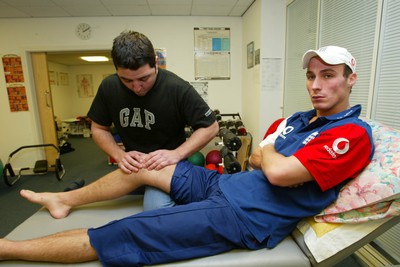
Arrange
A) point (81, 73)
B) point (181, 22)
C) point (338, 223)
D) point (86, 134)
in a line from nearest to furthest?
point (338, 223)
point (181, 22)
point (86, 134)
point (81, 73)

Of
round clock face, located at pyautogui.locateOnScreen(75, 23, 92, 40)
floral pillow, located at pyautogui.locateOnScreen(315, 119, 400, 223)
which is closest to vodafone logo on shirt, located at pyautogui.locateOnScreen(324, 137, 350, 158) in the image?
floral pillow, located at pyautogui.locateOnScreen(315, 119, 400, 223)

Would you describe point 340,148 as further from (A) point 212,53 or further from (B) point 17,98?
(B) point 17,98

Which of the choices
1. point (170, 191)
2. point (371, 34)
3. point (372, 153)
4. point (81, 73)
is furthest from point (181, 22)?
point (81, 73)

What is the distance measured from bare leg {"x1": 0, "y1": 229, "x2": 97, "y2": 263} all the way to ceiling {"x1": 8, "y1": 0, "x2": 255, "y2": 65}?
306 centimetres

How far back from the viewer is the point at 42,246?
93 cm

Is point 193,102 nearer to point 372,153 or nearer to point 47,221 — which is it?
point 372,153

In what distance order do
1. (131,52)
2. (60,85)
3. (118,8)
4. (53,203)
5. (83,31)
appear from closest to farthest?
(131,52)
(53,203)
(118,8)
(83,31)
(60,85)

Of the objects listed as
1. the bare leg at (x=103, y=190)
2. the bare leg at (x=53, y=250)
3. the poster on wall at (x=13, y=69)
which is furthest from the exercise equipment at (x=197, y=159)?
the poster on wall at (x=13, y=69)

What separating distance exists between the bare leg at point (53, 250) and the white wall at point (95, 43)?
128 inches

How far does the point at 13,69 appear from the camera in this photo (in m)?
3.68

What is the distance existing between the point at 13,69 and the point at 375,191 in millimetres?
4660

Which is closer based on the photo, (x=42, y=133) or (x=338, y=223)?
(x=338, y=223)

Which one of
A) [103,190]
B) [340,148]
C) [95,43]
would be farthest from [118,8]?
[340,148]

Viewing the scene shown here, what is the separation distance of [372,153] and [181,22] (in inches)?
137
